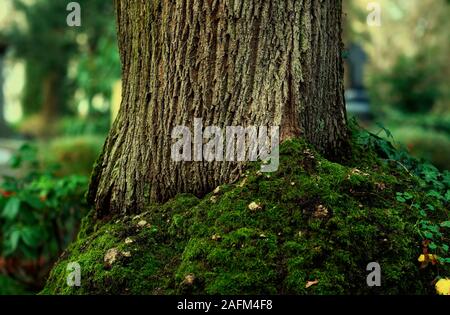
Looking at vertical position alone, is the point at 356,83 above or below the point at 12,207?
above

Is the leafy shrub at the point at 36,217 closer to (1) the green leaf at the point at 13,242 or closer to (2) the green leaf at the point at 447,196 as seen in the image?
(1) the green leaf at the point at 13,242

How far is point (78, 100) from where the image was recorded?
85.6ft

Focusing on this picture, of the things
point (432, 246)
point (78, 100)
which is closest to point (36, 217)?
point (432, 246)

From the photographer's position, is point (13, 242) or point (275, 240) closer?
point (275, 240)

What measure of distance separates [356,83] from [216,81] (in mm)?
24627

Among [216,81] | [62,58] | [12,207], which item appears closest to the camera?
[216,81]

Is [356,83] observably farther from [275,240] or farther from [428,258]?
[275,240]

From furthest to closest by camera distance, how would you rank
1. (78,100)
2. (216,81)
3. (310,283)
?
(78,100) → (216,81) → (310,283)

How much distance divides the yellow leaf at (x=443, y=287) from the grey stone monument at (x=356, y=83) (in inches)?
845

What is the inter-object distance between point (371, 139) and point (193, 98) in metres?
1.33

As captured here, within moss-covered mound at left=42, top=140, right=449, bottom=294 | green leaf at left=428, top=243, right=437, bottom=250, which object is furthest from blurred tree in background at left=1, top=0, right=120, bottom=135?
green leaf at left=428, top=243, right=437, bottom=250

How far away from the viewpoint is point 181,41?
348cm

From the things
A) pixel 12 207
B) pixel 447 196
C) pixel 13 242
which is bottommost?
pixel 13 242

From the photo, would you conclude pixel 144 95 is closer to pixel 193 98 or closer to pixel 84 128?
pixel 193 98
